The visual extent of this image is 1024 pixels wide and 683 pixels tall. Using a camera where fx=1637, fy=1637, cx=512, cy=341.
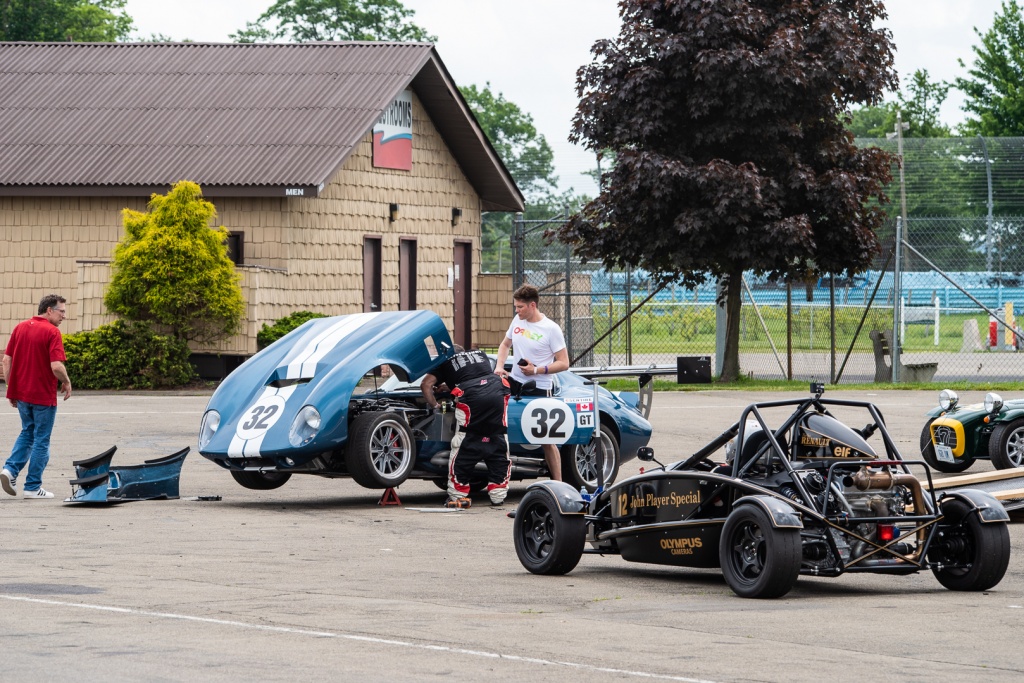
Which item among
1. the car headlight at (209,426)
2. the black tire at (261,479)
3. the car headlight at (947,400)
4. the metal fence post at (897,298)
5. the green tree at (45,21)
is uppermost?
the green tree at (45,21)

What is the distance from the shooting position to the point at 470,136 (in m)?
35.3

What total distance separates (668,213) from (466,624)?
19838 mm

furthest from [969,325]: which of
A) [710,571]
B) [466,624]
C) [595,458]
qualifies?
[466,624]

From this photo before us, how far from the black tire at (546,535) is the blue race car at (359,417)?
319 centimetres

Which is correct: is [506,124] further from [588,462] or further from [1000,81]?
[588,462]

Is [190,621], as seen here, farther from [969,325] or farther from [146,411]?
[969,325]

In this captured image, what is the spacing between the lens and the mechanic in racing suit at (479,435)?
43.6 feet

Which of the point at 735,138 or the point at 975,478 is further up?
the point at 735,138

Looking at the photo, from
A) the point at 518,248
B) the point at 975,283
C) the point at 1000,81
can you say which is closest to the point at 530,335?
the point at 518,248

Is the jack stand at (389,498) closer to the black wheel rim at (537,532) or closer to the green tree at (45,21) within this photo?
the black wheel rim at (537,532)

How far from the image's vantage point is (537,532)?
1021cm

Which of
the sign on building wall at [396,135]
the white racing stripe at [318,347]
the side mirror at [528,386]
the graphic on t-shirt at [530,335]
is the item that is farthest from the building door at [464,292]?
the graphic on t-shirt at [530,335]

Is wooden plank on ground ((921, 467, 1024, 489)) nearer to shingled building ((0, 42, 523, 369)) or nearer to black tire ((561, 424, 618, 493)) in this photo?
black tire ((561, 424, 618, 493))

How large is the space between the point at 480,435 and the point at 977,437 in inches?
202
